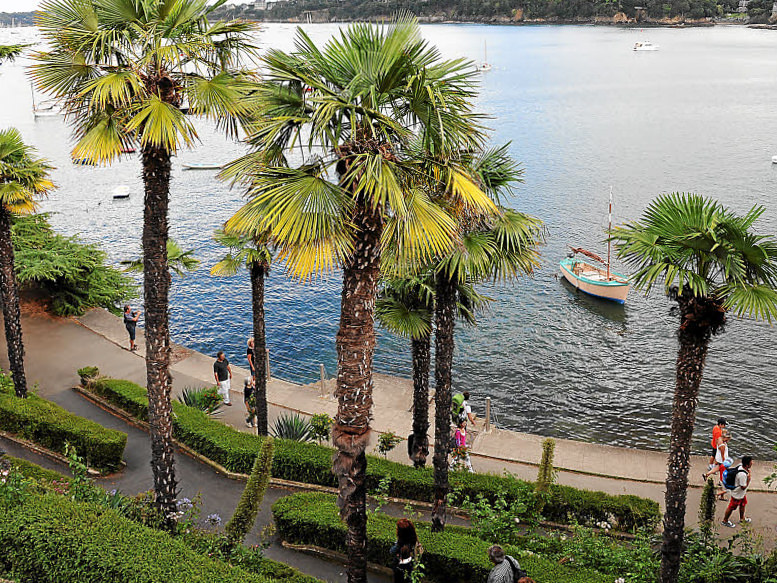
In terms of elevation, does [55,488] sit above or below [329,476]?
above

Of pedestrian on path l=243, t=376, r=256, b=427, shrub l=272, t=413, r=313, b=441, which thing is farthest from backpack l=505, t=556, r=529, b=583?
pedestrian on path l=243, t=376, r=256, b=427

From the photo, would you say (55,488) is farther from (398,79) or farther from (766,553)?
(766,553)

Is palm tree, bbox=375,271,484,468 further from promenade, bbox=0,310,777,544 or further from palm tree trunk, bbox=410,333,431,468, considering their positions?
promenade, bbox=0,310,777,544

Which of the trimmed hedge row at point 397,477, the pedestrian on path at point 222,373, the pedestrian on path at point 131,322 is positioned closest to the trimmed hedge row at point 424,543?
the trimmed hedge row at point 397,477

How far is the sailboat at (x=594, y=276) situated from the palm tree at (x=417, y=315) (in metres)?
19.0

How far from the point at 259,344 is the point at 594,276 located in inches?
888

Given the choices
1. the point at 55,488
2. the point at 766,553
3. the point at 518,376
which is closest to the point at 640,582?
the point at 766,553

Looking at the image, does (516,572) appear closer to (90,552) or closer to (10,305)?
(90,552)

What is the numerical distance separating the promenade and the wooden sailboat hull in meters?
13.4

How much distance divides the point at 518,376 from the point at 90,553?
64.1ft

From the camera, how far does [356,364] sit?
9633 millimetres

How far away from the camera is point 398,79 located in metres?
9.05

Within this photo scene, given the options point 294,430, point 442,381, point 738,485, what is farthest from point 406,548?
point 738,485

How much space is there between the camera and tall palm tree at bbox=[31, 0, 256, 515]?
10.7m
